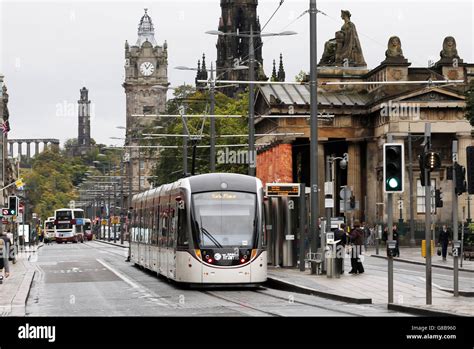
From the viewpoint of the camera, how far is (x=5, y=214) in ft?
166

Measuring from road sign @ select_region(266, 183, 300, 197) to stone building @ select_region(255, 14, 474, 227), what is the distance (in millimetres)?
48284

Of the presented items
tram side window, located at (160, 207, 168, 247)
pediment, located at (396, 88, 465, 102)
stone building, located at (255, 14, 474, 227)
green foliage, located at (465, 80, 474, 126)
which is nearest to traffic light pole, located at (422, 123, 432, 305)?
tram side window, located at (160, 207, 168, 247)

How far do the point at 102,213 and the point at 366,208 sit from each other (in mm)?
101404

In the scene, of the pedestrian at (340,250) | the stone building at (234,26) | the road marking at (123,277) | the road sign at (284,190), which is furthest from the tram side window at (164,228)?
the stone building at (234,26)

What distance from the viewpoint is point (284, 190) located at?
40688 millimetres

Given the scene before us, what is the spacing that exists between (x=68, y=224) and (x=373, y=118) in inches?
1787

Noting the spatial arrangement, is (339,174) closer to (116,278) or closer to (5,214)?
(5,214)

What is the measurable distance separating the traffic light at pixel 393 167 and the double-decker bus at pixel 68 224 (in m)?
105

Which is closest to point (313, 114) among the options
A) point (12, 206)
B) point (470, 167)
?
point (470, 167)

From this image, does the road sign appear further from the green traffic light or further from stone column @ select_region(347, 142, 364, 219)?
stone column @ select_region(347, 142, 364, 219)

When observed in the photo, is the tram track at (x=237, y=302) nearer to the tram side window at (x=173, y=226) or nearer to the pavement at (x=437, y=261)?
the tram side window at (x=173, y=226)
